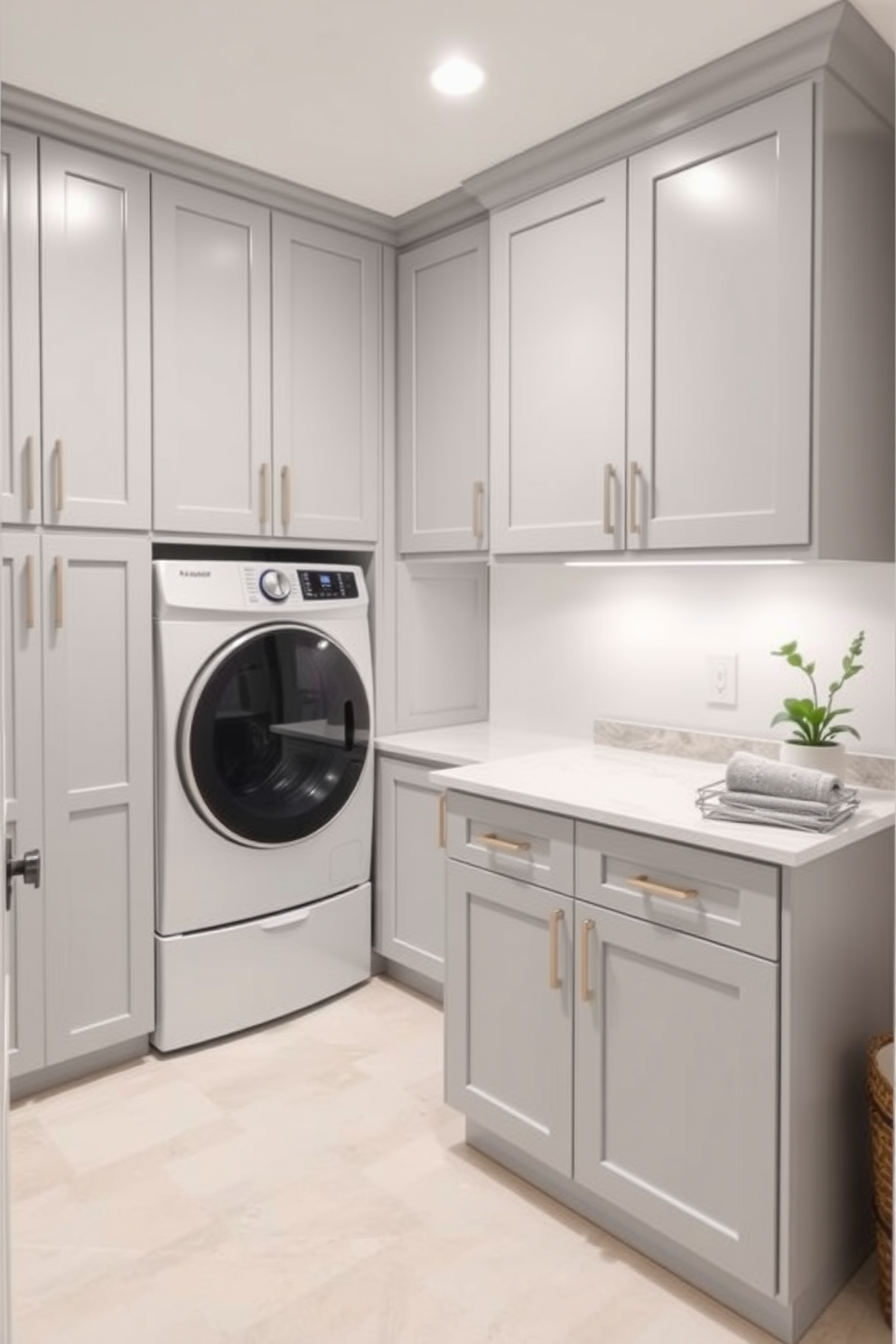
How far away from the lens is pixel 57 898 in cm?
245

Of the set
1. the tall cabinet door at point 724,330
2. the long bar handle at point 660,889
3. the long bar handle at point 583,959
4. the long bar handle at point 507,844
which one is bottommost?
the long bar handle at point 583,959

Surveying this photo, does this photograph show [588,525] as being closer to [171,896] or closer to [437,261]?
[437,261]

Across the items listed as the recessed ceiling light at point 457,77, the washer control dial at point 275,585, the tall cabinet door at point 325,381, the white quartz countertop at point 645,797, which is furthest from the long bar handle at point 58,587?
the recessed ceiling light at point 457,77

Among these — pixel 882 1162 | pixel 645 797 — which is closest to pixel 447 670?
pixel 645 797

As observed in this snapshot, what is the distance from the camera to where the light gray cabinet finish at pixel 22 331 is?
7.52 ft

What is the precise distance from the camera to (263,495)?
2.77m

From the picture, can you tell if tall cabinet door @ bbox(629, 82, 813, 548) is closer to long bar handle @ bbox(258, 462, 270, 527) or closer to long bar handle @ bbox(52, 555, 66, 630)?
long bar handle @ bbox(258, 462, 270, 527)

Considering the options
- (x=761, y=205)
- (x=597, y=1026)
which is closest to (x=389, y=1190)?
(x=597, y=1026)

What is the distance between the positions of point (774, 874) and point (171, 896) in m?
1.62

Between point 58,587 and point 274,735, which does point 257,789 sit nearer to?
point 274,735

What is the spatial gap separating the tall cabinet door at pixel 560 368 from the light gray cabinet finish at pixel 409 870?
78cm

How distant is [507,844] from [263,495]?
127 cm

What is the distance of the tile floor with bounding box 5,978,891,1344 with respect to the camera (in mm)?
1725

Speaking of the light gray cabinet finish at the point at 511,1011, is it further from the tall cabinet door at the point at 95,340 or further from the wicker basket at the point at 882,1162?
the tall cabinet door at the point at 95,340
